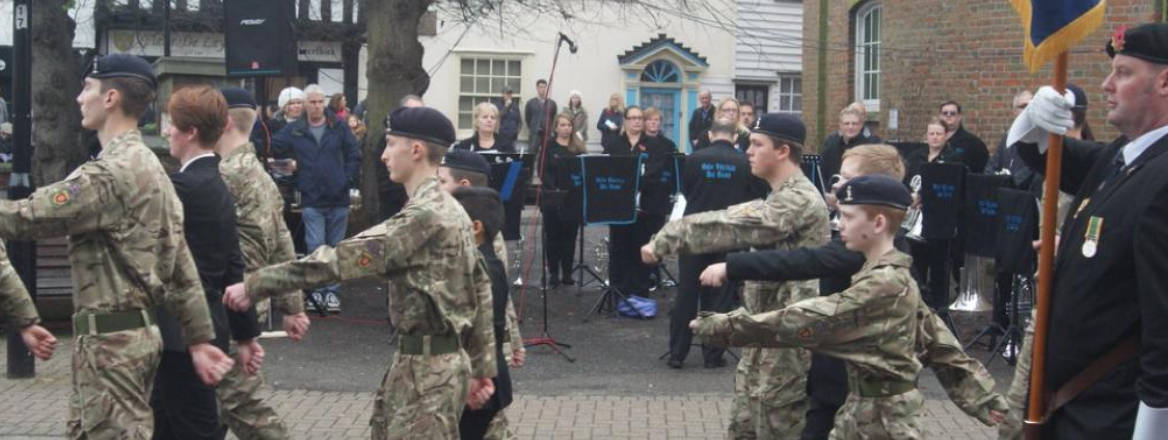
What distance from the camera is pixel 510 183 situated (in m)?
12.3

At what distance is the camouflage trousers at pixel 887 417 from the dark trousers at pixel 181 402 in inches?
106

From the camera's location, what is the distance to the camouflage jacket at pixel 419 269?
5.38 meters

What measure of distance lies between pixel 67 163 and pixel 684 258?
877 cm

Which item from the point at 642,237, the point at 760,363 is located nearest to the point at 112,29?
the point at 642,237

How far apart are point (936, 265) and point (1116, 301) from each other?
27.7 feet

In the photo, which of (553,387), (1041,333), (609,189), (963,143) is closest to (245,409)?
(553,387)

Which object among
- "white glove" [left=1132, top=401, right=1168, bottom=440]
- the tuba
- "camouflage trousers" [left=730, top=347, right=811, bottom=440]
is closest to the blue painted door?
the tuba

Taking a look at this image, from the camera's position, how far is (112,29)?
3259cm

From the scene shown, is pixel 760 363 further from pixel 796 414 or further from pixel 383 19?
pixel 383 19

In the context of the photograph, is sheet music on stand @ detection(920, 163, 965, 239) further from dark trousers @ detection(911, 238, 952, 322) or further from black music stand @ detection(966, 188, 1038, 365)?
black music stand @ detection(966, 188, 1038, 365)

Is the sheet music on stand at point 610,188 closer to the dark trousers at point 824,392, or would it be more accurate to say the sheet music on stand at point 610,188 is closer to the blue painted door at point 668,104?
the dark trousers at point 824,392

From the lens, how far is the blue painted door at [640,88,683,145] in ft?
116

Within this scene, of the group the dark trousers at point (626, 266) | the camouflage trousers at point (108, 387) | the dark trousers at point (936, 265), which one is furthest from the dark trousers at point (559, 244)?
the camouflage trousers at point (108, 387)

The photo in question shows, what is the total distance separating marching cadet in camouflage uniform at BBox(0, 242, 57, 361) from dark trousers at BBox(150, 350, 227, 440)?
0.52 metres
